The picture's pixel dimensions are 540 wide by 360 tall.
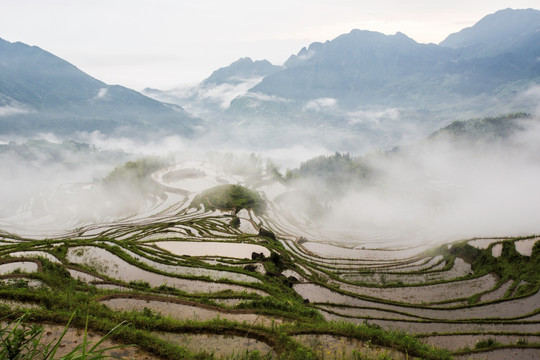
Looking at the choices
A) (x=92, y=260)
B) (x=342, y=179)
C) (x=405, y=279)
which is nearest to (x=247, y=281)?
(x=92, y=260)

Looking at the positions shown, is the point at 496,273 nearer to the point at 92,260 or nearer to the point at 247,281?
the point at 247,281

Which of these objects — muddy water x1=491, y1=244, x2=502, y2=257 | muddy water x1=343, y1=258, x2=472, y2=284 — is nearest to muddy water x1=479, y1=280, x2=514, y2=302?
muddy water x1=343, y1=258, x2=472, y2=284

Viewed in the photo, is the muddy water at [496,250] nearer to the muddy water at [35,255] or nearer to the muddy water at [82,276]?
the muddy water at [82,276]

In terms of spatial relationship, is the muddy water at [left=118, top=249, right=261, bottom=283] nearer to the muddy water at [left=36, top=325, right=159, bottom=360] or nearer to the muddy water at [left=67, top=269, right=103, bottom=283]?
the muddy water at [left=67, top=269, right=103, bottom=283]

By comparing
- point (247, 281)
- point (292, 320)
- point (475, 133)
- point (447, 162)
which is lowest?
point (247, 281)

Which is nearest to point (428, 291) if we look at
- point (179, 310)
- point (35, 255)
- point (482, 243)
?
point (482, 243)

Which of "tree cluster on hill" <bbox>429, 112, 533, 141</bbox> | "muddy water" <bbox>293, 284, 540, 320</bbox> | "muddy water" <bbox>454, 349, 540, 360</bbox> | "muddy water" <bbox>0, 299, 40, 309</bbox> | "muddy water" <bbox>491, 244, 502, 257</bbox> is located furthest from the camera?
"tree cluster on hill" <bbox>429, 112, 533, 141</bbox>
